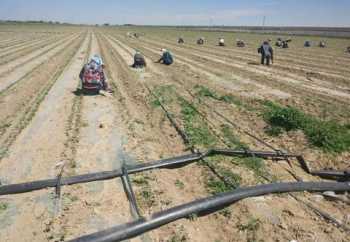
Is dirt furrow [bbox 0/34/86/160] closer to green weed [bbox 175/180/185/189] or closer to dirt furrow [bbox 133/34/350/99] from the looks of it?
green weed [bbox 175/180/185/189]

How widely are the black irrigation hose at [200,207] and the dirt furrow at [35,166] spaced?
1.02 m

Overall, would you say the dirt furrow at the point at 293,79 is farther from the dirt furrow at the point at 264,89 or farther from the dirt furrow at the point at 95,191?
the dirt furrow at the point at 95,191

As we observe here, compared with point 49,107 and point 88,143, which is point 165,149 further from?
point 49,107

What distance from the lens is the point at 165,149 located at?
27.7 ft

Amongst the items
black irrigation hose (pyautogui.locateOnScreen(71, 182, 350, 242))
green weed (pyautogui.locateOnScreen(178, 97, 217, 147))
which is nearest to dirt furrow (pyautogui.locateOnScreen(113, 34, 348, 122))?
green weed (pyautogui.locateOnScreen(178, 97, 217, 147))

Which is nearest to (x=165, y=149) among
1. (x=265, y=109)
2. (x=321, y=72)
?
(x=265, y=109)

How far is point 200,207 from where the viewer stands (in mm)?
5590

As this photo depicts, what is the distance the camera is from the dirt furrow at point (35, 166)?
525 cm

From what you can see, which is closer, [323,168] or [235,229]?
[235,229]

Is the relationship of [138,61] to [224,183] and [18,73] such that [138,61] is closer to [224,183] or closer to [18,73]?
[18,73]

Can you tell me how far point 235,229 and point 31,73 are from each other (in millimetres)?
16635

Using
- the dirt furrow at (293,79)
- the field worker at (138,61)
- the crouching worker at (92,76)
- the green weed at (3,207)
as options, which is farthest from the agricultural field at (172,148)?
the field worker at (138,61)

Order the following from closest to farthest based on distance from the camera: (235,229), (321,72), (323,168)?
(235,229), (323,168), (321,72)

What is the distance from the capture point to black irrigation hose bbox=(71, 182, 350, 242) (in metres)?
4.88
